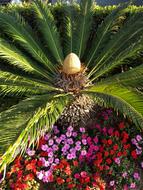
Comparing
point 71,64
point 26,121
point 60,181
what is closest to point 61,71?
point 71,64

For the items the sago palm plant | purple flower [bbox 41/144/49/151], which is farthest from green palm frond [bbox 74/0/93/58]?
purple flower [bbox 41/144/49/151]

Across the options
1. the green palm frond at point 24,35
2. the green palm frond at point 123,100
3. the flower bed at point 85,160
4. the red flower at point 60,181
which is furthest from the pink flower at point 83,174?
the green palm frond at point 24,35

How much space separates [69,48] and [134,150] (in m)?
1.79

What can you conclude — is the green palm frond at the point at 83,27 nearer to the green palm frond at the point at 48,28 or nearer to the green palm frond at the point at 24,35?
the green palm frond at the point at 48,28

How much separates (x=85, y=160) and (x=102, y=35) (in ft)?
6.07

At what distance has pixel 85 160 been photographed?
441 centimetres

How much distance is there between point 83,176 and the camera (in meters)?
4.18

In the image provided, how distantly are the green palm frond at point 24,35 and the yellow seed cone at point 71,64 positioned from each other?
1.84 ft

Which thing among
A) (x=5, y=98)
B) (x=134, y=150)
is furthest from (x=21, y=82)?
(x=134, y=150)

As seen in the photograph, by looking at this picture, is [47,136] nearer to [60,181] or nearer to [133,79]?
[60,181]

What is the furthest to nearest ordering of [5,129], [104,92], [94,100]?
[94,100] → [104,92] → [5,129]

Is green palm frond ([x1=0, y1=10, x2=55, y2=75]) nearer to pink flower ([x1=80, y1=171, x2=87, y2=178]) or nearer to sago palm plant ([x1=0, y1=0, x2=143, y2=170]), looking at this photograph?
sago palm plant ([x1=0, y1=0, x2=143, y2=170])

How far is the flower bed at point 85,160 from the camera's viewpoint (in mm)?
4156

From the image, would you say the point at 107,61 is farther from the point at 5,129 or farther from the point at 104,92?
the point at 5,129
